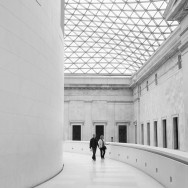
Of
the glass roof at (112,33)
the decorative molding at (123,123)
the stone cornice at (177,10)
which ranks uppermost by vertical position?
the glass roof at (112,33)

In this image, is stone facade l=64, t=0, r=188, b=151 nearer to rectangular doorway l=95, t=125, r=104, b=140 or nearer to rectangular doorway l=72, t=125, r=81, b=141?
rectangular doorway l=72, t=125, r=81, b=141

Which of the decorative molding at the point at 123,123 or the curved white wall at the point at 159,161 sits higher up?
the decorative molding at the point at 123,123

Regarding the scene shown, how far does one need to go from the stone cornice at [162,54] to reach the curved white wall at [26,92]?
46.8ft

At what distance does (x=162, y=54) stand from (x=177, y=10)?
12.2 m

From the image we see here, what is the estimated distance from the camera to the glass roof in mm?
34656

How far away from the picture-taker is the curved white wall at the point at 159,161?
937cm

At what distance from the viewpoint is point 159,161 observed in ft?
41.5

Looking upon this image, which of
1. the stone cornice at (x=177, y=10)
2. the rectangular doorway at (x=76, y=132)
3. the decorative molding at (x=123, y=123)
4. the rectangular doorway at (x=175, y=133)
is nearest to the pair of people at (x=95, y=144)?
the rectangular doorway at (x=175, y=133)

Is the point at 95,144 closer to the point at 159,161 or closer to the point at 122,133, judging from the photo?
the point at 159,161

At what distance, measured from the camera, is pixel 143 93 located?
4119 cm

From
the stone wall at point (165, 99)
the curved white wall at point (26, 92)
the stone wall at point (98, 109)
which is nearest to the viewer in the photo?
the curved white wall at point (26, 92)

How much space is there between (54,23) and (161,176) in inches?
338

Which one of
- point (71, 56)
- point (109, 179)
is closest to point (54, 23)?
point (109, 179)

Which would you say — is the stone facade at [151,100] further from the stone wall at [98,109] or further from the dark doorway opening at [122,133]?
the dark doorway opening at [122,133]
